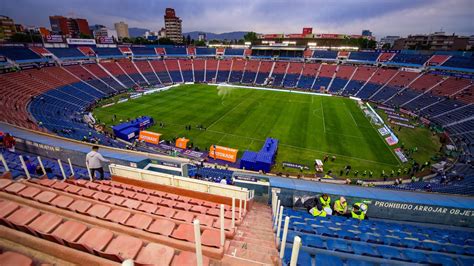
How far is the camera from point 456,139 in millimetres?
34750

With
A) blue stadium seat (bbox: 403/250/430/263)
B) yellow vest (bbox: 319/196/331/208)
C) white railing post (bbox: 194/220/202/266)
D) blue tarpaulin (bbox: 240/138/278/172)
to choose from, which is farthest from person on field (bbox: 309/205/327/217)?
blue tarpaulin (bbox: 240/138/278/172)

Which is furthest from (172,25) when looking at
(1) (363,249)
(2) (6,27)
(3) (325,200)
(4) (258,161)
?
(1) (363,249)

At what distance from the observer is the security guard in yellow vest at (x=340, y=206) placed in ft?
31.9

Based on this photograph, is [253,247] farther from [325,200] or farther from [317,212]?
[325,200]

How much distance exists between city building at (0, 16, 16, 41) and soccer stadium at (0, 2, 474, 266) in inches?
3768

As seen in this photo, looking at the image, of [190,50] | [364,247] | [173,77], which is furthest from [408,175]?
[190,50]

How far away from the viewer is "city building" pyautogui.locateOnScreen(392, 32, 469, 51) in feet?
352

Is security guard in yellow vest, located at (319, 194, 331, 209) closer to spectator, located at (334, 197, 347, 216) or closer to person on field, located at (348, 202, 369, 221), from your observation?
spectator, located at (334, 197, 347, 216)

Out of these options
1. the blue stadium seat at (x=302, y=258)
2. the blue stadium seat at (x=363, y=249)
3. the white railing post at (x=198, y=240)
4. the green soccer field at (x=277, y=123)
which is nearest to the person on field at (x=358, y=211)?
→ the blue stadium seat at (x=363, y=249)

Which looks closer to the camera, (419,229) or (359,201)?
(419,229)

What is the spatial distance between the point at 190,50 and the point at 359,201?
9370cm

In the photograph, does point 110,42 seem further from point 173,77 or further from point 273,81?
point 273,81

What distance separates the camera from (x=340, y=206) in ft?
32.1

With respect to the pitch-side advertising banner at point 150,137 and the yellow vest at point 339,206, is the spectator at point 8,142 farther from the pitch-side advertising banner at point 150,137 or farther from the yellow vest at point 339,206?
the pitch-side advertising banner at point 150,137
